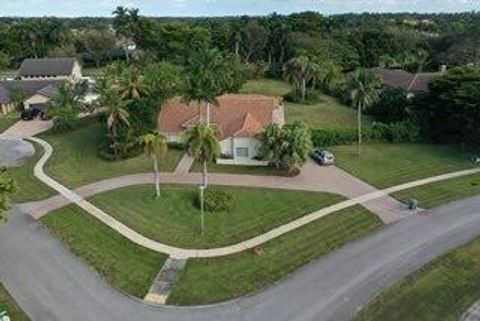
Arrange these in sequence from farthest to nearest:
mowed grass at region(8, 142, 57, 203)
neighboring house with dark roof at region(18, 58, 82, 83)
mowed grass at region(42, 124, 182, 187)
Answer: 1. neighboring house with dark roof at region(18, 58, 82, 83)
2. mowed grass at region(42, 124, 182, 187)
3. mowed grass at region(8, 142, 57, 203)

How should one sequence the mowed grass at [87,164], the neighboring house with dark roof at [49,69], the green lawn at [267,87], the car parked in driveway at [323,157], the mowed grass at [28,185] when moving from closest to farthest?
1. the mowed grass at [28,185]
2. the mowed grass at [87,164]
3. the car parked in driveway at [323,157]
4. the green lawn at [267,87]
5. the neighboring house with dark roof at [49,69]

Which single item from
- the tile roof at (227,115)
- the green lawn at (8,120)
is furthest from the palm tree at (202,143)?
the green lawn at (8,120)

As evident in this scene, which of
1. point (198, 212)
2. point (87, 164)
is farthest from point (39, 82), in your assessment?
point (198, 212)

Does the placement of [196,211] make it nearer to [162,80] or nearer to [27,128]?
[162,80]

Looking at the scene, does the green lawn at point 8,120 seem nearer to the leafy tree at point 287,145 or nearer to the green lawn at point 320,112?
the green lawn at point 320,112

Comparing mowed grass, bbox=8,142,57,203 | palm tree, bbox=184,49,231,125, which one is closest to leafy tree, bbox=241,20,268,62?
palm tree, bbox=184,49,231,125

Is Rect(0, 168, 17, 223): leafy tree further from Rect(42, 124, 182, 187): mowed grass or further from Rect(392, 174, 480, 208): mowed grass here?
Rect(392, 174, 480, 208): mowed grass

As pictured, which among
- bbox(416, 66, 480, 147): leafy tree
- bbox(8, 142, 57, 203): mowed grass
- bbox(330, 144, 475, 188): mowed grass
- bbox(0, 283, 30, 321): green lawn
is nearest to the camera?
bbox(0, 283, 30, 321): green lawn
